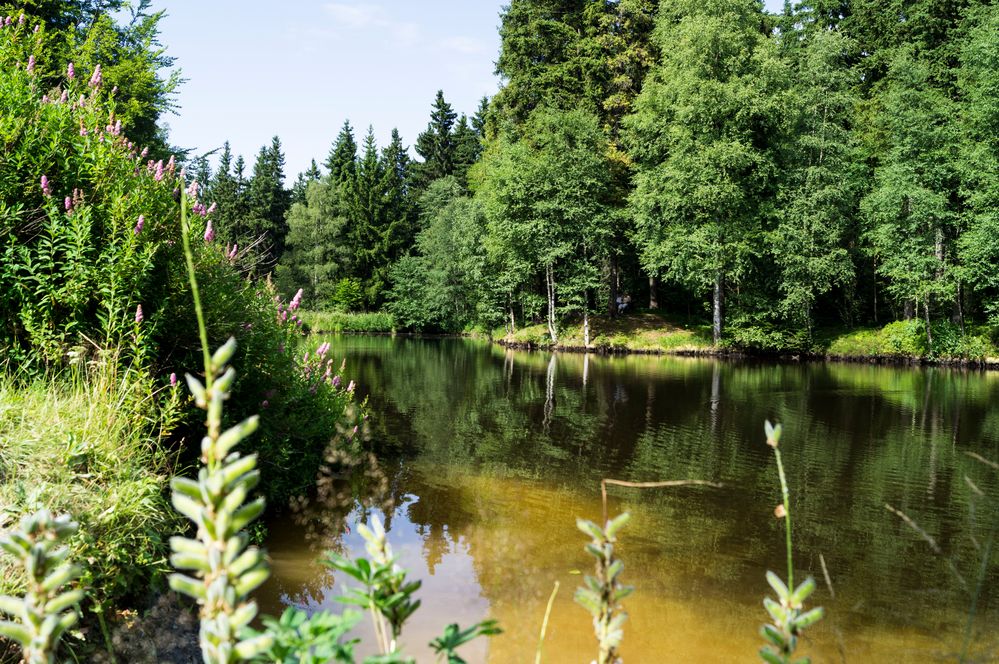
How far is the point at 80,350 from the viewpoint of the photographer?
170 inches

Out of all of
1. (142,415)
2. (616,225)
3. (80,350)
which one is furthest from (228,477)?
(616,225)

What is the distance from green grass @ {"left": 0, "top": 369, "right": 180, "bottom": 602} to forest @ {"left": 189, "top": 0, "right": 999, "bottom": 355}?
1871cm

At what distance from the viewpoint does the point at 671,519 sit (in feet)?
21.8

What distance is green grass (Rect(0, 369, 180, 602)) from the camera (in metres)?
3.23

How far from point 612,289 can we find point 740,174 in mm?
8111

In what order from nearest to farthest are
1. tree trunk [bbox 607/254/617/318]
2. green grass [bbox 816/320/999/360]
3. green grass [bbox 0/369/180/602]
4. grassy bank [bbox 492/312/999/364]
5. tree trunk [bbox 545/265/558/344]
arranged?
green grass [bbox 0/369/180/602], green grass [bbox 816/320/999/360], grassy bank [bbox 492/312/999/364], tree trunk [bbox 545/265/558/344], tree trunk [bbox 607/254/617/318]

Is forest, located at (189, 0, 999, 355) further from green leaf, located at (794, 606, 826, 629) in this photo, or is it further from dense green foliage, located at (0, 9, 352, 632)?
green leaf, located at (794, 606, 826, 629)

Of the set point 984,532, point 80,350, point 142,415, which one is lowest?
point 984,532

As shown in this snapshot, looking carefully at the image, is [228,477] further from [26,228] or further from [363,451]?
[363,451]

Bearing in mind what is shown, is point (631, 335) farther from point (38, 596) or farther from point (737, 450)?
point (38, 596)

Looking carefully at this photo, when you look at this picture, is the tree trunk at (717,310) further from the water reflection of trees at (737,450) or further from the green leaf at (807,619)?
the green leaf at (807,619)

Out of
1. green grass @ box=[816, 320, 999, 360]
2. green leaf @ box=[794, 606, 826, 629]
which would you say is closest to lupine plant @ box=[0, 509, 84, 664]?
green leaf @ box=[794, 606, 826, 629]

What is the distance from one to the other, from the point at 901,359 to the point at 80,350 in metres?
28.9

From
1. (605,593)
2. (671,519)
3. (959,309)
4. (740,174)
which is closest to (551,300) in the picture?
(740,174)
